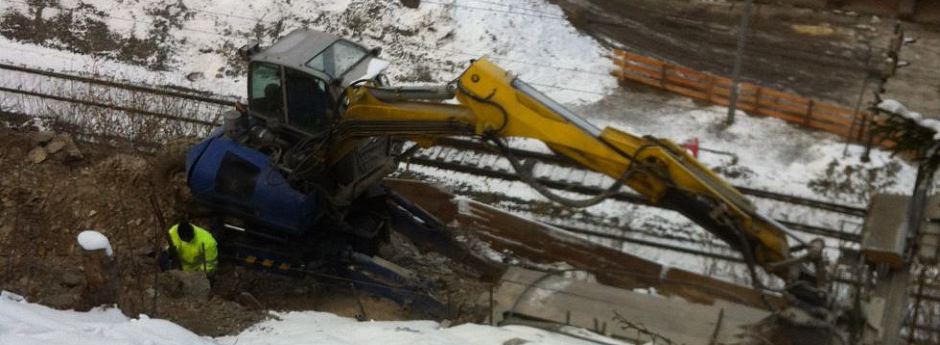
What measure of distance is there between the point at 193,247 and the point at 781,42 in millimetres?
13504

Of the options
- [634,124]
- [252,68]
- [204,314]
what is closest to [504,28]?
[634,124]

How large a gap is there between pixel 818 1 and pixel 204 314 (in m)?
16.1

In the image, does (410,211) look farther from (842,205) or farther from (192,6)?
(192,6)

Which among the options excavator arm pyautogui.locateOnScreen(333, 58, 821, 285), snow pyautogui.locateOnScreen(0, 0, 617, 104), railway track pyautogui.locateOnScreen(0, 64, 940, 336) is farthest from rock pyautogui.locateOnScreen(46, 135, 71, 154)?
excavator arm pyautogui.locateOnScreen(333, 58, 821, 285)

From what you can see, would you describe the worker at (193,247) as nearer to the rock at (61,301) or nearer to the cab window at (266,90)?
the cab window at (266,90)

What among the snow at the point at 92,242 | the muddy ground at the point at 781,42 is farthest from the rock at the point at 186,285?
the muddy ground at the point at 781,42

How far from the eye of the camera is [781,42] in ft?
70.0

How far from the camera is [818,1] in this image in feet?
73.4

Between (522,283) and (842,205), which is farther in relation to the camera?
(842,205)

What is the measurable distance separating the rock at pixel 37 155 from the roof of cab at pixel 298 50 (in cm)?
495

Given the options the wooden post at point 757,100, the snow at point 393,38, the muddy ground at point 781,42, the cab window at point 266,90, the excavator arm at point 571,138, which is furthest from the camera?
the snow at point 393,38

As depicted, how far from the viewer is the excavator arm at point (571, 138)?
1047cm

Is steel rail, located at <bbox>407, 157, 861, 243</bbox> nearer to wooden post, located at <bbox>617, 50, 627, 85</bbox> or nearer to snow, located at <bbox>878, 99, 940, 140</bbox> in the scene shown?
wooden post, located at <bbox>617, 50, 627, 85</bbox>

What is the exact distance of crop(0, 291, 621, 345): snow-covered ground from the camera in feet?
25.7
